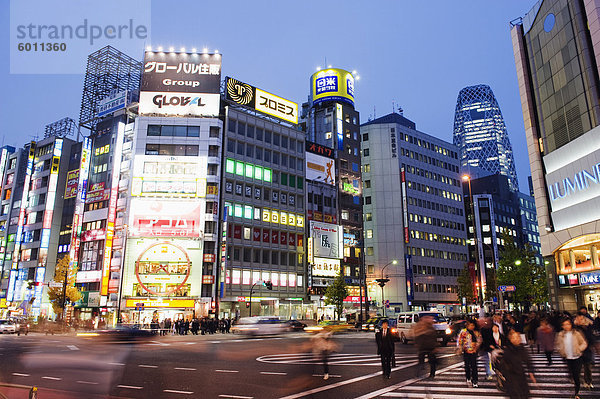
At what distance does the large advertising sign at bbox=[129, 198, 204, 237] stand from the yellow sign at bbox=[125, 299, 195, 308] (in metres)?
8.72

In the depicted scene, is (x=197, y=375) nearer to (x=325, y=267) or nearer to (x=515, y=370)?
(x=515, y=370)

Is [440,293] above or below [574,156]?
below

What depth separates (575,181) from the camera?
34.8 meters

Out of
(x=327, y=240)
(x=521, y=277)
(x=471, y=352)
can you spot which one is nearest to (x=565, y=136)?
(x=521, y=277)

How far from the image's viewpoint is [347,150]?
83312mm

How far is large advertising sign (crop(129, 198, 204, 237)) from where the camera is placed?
202 feet

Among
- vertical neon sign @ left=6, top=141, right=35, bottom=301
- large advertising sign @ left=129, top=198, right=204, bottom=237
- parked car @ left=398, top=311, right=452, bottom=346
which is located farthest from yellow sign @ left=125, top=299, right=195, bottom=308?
parked car @ left=398, top=311, right=452, bottom=346

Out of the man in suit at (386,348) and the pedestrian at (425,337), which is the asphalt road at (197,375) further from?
the pedestrian at (425,337)

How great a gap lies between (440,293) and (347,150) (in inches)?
1545

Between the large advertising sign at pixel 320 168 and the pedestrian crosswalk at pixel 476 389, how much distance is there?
61.8 metres

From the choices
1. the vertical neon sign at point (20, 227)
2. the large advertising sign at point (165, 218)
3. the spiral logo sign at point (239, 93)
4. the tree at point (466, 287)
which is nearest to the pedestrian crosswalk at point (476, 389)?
the large advertising sign at point (165, 218)

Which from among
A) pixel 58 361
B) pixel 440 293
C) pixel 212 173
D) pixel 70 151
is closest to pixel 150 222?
pixel 212 173

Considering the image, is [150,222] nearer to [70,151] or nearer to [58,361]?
[70,151]

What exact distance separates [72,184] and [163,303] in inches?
1325
